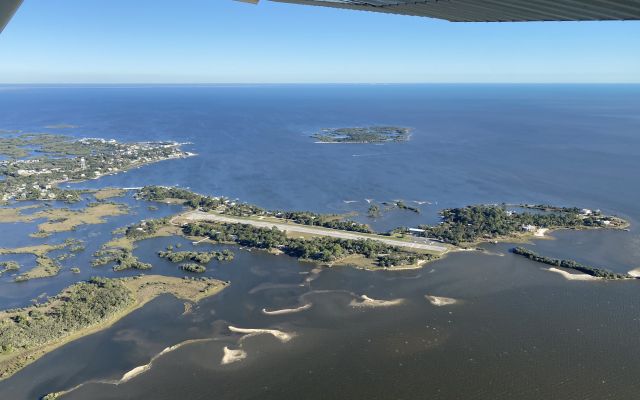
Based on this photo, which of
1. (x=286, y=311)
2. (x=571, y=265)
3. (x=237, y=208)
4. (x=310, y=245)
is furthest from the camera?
(x=237, y=208)

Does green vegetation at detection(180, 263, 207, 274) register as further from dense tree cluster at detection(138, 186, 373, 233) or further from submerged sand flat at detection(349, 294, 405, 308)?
dense tree cluster at detection(138, 186, 373, 233)

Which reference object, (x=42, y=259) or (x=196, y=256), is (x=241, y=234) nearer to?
(x=196, y=256)

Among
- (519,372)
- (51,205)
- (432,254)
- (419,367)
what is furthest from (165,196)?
(519,372)

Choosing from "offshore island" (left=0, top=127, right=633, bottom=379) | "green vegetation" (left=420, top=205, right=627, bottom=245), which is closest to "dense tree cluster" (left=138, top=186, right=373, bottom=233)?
"offshore island" (left=0, top=127, right=633, bottom=379)

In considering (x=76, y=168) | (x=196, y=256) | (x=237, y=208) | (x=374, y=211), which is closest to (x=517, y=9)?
(x=196, y=256)

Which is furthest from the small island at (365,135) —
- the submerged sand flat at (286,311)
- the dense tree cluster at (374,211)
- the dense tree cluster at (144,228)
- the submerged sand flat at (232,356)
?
the submerged sand flat at (232,356)

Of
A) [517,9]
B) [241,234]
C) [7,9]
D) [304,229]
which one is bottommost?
[304,229]
